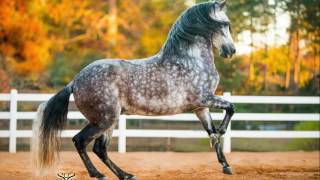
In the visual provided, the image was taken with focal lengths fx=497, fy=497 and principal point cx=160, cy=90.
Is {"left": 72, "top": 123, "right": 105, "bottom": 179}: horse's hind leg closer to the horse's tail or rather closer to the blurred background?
the horse's tail

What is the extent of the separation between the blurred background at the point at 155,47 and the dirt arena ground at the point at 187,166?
1.79 m

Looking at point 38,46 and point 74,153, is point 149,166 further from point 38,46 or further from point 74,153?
point 38,46

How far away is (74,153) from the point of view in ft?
32.2

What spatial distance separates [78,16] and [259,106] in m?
15.3

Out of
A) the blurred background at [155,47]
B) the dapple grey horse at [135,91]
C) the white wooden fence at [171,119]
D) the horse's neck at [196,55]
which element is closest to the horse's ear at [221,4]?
the dapple grey horse at [135,91]

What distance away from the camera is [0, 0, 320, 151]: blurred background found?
557 inches

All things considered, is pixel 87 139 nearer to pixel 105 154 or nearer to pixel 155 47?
pixel 105 154

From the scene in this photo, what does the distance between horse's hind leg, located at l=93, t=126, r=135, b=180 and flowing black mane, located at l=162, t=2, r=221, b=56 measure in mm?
1338

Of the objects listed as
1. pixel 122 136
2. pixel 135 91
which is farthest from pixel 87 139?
pixel 122 136

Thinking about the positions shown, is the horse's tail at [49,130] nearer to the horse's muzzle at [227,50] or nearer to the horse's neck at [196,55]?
the horse's neck at [196,55]

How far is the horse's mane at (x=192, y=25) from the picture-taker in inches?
249

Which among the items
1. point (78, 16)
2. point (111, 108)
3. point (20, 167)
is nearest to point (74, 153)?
point (20, 167)

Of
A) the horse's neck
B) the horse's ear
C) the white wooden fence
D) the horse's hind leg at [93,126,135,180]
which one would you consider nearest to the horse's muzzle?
the horse's neck

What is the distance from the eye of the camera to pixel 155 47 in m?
27.0
